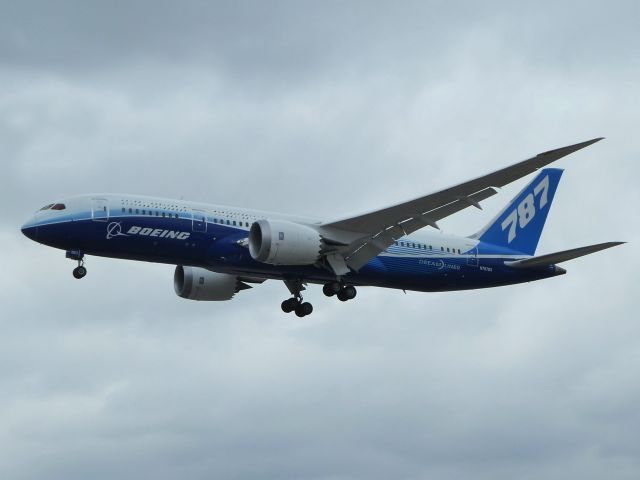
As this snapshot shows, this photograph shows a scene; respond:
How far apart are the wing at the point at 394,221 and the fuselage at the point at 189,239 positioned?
95cm

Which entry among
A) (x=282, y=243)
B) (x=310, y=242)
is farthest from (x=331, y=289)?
(x=282, y=243)

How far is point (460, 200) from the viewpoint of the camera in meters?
49.2

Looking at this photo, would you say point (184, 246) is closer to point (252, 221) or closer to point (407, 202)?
point (252, 221)

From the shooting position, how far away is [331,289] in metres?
53.4

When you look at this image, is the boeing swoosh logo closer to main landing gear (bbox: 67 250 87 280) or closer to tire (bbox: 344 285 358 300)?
main landing gear (bbox: 67 250 87 280)


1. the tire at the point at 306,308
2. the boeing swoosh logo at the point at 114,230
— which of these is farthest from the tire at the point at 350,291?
the boeing swoosh logo at the point at 114,230

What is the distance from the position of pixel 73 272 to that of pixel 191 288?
29.0 feet

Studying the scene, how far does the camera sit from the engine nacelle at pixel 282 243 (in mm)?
49500

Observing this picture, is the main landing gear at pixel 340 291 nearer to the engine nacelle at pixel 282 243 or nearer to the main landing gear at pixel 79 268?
the engine nacelle at pixel 282 243

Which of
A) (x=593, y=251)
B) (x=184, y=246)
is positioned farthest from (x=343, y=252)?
(x=593, y=251)

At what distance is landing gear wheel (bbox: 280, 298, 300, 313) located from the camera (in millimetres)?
54969

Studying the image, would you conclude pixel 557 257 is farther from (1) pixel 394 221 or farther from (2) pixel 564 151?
Result: (2) pixel 564 151

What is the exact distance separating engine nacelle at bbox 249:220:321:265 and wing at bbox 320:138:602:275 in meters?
1.20

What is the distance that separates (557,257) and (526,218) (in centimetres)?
548
